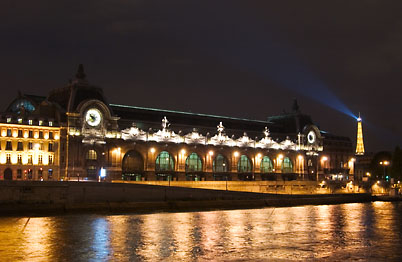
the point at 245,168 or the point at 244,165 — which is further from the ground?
the point at 244,165

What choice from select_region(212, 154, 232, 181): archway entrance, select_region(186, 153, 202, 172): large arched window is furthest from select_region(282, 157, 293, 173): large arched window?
select_region(186, 153, 202, 172): large arched window

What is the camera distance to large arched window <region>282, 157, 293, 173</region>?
140 m

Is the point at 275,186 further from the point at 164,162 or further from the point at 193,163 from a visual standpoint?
the point at 164,162

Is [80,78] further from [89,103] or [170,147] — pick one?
[170,147]

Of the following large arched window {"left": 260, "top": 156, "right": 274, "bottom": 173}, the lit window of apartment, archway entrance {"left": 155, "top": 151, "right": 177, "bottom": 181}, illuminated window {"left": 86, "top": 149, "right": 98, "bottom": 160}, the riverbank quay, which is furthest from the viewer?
large arched window {"left": 260, "top": 156, "right": 274, "bottom": 173}

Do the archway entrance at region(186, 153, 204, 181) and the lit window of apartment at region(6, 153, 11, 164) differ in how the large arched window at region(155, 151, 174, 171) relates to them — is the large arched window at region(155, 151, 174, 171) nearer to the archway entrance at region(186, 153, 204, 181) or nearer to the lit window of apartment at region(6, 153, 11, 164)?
the archway entrance at region(186, 153, 204, 181)

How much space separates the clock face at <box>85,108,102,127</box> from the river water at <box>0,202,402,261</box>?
3700cm

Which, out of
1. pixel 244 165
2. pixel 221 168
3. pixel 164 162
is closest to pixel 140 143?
pixel 164 162

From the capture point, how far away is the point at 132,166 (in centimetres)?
11100

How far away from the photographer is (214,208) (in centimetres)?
8406

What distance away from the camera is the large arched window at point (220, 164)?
12504 centimetres

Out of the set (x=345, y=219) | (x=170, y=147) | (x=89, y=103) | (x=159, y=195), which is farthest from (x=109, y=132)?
(x=345, y=219)

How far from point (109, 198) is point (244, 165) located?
192 ft

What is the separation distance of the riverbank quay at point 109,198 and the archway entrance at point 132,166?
89.5ft
